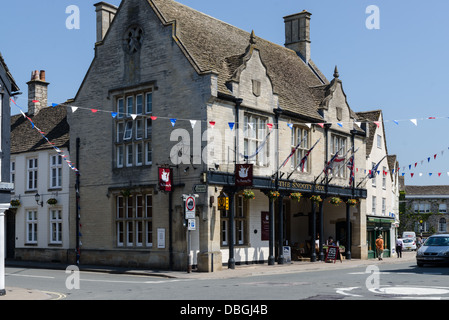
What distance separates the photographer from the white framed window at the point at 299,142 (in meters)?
31.6

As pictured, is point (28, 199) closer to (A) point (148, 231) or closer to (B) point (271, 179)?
(A) point (148, 231)

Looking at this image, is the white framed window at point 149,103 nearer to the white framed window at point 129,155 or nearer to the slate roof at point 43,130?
the white framed window at point 129,155

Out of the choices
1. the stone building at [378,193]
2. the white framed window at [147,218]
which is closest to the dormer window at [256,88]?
the white framed window at [147,218]

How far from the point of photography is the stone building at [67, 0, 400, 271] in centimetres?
2639

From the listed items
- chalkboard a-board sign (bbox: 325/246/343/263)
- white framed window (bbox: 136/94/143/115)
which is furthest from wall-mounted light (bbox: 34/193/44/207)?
chalkboard a-board sign (bbox: 325/246/343/263)

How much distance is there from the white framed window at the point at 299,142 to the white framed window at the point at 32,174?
14273mm

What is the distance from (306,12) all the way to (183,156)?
1823 centimetres

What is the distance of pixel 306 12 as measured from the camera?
133 feet

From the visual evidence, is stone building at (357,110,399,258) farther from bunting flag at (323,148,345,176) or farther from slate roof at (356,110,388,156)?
bunting flag at (323,148,345,176)

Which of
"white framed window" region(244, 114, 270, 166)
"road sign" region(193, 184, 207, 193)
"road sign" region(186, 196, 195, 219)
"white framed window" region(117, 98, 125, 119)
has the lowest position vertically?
"road sign" region(186, 196, 195, 219)

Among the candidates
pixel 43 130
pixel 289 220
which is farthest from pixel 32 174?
pixel 289 220

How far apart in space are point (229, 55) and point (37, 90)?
1465cm

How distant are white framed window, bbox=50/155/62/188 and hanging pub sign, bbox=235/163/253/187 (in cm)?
1102

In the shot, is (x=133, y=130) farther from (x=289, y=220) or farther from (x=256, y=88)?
(x=289, y=220)
